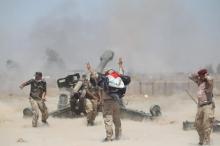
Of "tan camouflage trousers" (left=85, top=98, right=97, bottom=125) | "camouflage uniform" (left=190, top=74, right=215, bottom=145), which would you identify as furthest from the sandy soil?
"camouflage uniform" (left=190, top=74, right=215, bottom=145)

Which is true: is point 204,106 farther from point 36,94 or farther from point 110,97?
point 36,94

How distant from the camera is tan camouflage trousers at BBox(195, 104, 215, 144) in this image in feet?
43.7

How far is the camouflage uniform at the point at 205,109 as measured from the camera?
43.7 feet

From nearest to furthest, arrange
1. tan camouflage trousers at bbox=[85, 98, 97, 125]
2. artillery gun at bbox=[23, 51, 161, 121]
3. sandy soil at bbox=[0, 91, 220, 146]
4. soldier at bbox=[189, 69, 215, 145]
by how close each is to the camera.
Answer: soldier at bbox=[189, 69, 215, 145] < sandy soil at bbox=[0, 91, 220, 146] < tan camouflage trousers at bbox=[85, 98, 97, 125] < artillery gun at bbox=[23, 51, 161, 121]

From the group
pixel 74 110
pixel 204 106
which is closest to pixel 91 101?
pixel 74 110

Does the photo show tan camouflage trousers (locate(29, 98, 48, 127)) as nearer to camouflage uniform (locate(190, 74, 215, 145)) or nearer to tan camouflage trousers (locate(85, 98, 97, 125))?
tan camouflage trousers (locate(85, 98, 97, 125))

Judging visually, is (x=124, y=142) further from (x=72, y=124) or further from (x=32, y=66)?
(x=32, y=66)

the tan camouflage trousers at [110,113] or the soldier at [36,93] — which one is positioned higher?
the soldier at [36,93]

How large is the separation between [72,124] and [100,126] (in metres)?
1.25

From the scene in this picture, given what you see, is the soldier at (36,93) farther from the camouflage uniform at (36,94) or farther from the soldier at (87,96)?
the soldier at (87,96)

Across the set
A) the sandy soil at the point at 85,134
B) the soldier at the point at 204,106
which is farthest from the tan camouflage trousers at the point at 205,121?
the sandy soil at the point at 85,134

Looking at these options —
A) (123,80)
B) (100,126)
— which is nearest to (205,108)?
(123,80)

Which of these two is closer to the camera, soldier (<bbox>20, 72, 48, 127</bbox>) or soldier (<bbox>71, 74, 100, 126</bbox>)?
soldier (<bbox>20, 72, 48, 127</bbox>)

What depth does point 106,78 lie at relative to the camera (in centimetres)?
1405
